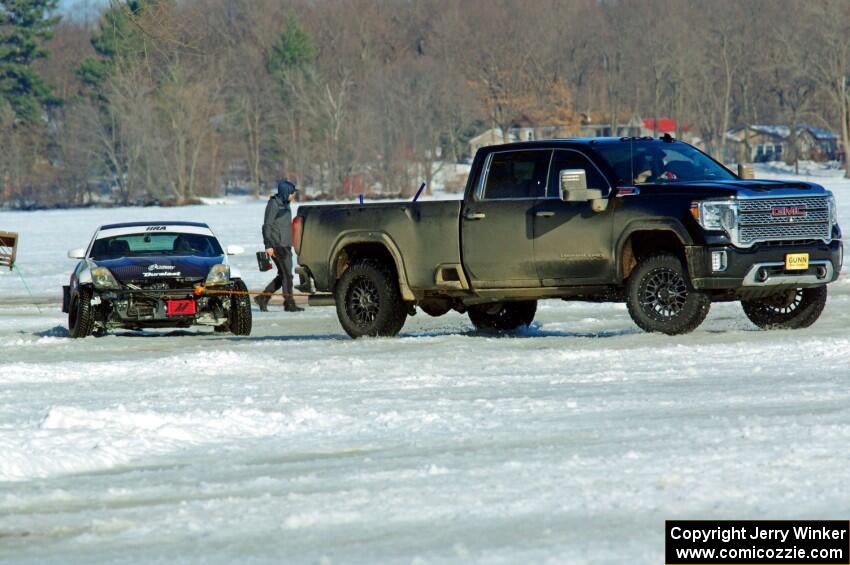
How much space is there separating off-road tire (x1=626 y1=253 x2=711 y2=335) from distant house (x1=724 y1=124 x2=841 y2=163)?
139m

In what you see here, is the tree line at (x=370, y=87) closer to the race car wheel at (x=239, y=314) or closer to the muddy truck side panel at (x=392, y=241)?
the race car wheel at (x=239, y=314)

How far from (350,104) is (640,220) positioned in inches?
4822

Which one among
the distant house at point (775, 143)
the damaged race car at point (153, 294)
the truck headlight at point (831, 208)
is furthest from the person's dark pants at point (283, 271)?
the distant house at point (775, 143)

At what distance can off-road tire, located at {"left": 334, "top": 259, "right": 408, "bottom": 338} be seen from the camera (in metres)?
16.8

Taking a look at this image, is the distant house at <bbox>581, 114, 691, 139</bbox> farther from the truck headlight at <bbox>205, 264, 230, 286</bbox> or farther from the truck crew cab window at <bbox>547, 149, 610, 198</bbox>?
the truck crew cab window at <bbox>547, 149, 610, 198</bbox>

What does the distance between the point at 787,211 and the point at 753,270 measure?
27.3 inches

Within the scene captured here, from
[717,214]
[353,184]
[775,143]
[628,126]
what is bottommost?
[717,214]

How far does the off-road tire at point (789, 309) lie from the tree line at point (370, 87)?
91.4 metres

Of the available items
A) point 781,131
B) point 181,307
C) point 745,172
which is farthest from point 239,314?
point 781,131

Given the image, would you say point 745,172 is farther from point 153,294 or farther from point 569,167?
point 153,294

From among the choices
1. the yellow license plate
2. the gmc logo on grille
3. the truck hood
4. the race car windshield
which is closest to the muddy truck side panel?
the truck hood

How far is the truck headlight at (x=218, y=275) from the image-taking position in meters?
18.5

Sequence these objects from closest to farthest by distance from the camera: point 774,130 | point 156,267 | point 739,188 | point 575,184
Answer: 1. point 739,188
2. point 575,184
3. point 156,267
4. point 774,130

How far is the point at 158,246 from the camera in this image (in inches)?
781
